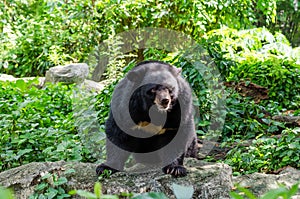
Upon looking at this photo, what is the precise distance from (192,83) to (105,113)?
3.24ft

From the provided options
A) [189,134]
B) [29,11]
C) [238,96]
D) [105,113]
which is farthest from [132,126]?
[29,11]

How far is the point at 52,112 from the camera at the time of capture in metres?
5.79

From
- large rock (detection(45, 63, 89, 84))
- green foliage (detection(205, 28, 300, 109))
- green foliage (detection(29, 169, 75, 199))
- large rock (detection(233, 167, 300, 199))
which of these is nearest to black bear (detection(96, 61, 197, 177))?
green foliage (detection(29, 169, 75, 199))

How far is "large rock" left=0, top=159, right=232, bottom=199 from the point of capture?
2799 millimetres

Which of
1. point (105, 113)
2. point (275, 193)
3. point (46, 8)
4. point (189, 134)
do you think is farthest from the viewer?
point (46, 8)

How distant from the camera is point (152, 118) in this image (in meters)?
2.95

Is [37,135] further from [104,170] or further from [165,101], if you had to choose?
[165,101]

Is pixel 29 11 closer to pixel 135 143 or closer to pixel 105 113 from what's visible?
pixel 105 113

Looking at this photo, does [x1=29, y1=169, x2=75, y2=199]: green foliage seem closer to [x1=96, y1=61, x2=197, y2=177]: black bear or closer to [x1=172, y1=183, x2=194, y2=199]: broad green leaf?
[x1=96, y1=61, x2=197, y2=177]: black bear

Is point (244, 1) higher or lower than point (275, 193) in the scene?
higher

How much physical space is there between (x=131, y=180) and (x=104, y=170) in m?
0.18

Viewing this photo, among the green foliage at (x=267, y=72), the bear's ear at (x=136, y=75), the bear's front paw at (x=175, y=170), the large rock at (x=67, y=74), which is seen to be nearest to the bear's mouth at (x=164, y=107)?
the bear's ear at (x=136, y=75)

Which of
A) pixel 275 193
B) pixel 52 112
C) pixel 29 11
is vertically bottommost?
pixel 52 112

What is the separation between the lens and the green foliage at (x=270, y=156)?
12.1ft
